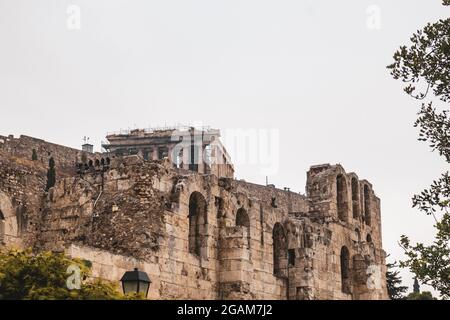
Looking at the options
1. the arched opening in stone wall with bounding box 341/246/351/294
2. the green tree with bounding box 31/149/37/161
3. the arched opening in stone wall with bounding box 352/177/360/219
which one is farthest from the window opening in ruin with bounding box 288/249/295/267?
the green tree with bounding box 31/149/37/161

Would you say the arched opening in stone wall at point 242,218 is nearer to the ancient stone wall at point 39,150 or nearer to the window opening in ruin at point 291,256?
the window opening in ruin at point 291,256

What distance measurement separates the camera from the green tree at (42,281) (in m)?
16.2

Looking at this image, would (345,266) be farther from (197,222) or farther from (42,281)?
(42,281)

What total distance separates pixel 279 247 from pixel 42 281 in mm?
16386

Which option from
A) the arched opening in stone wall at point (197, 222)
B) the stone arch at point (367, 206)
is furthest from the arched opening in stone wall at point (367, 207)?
the arched opening in stone wall at point (197, 222)

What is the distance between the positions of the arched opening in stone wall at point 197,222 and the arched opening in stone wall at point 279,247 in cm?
491

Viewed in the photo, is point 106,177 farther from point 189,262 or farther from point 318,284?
point 318,284

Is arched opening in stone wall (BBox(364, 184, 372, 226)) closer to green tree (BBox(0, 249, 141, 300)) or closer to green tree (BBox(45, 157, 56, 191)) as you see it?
green tree (BBox(45, 157, 56, 191))

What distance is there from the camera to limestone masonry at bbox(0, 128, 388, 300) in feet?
82.3

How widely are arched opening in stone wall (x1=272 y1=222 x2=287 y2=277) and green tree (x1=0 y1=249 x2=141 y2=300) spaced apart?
1529 cm

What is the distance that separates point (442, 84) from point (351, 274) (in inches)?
746

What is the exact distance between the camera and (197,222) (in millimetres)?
27672

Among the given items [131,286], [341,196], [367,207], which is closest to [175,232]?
[131,286]
